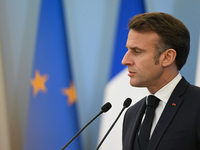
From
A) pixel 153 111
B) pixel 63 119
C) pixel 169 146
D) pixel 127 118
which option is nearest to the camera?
pixel 169 146

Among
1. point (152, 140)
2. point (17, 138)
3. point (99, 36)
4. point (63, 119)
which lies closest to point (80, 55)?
point (99, 36)

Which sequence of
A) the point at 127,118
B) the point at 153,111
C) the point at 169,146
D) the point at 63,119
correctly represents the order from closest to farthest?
1. the point at 169,146
2. the point at 153,111
3. the point at 127,118
4. the point at 63,119

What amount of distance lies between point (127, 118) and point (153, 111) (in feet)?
0.89

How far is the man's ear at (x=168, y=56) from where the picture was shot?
1459 mm

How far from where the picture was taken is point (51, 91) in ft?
8.45

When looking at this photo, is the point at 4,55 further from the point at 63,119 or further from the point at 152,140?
the point at 152,140

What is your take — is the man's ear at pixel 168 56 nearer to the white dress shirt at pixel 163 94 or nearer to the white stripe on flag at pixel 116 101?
the white dress shirt at pixel 163 94

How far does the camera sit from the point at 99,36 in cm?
255

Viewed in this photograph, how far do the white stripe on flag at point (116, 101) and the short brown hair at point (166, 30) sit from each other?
93 centimetres

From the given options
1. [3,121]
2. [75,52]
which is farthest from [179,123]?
[3,121]

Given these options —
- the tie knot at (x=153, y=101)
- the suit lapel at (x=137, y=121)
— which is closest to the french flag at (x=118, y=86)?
the suit lapel at (x=137, y=121)

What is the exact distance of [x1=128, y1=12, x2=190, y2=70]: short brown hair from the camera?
145cm

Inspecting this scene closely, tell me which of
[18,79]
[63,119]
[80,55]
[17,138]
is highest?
[80,55]

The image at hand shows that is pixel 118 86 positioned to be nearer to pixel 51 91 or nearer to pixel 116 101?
pixel 116 101
